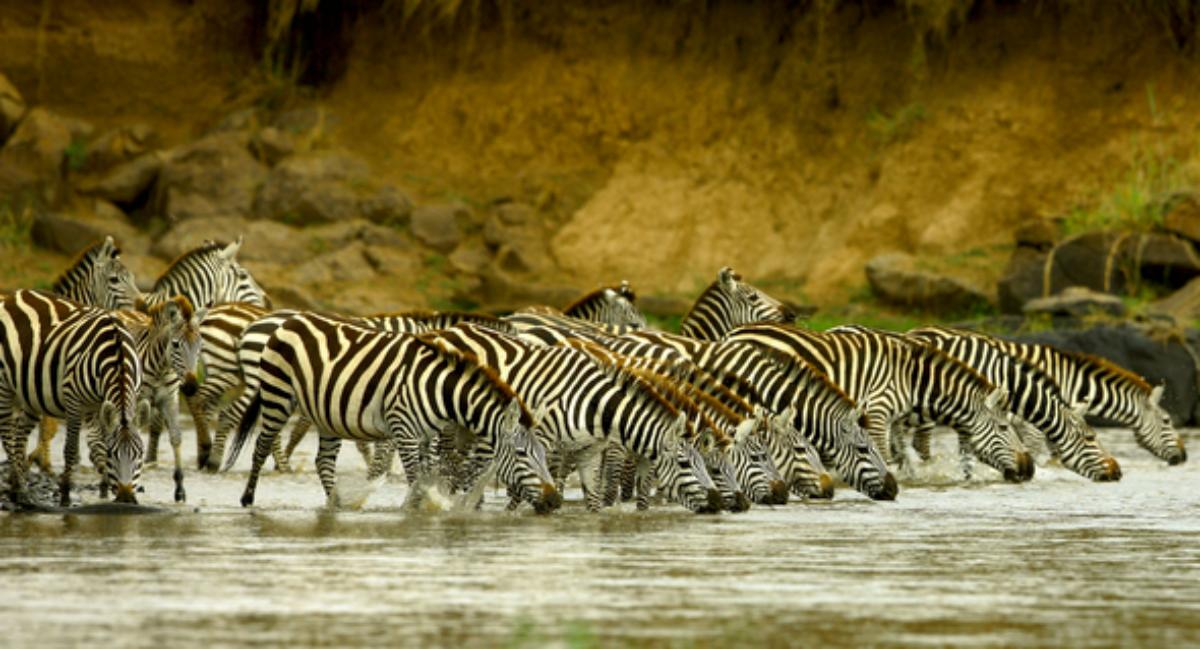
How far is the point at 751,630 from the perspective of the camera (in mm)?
8594

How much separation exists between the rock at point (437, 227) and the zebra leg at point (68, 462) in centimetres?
1566

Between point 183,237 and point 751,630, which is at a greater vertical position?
point 183,237

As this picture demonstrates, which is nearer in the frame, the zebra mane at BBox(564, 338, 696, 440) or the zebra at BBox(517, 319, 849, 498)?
the zebra mane at BBox(564, 338, 696, 440)

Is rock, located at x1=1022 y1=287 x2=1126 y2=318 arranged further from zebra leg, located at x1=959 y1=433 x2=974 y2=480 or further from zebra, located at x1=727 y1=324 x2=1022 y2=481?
zebra, located at x1=727 y1=324 x2=1022 y2=481

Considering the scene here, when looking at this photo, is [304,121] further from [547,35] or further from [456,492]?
[456,492]

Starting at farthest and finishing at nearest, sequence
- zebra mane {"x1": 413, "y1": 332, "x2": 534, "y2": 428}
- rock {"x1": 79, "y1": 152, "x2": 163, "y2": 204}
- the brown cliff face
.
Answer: rock {"x1": 79, "y1": 152, "x2": 163, "y2": 204}
the brown cliff face
zebra mane {"x1": 413, "y1": 332, "x2": 534, "y2": 428}

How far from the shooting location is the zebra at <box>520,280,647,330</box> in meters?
20.5

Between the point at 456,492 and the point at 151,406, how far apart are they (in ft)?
11.1

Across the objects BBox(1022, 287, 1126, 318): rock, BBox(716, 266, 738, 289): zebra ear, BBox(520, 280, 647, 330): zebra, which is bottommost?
BBox(520, 280, 647, 330): zebra

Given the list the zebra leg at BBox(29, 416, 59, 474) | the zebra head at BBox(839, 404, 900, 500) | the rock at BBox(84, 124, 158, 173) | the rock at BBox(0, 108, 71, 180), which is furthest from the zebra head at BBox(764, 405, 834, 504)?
the rock at BBox(84, 124, 158, 173)

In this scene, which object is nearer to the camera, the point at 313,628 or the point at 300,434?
the point at 313,628

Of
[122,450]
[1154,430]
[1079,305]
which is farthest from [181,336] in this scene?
[1079,305]

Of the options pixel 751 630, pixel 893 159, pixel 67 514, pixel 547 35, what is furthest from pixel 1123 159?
pixel 751 630

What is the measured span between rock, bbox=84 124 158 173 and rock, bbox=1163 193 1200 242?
14240 millimetres
